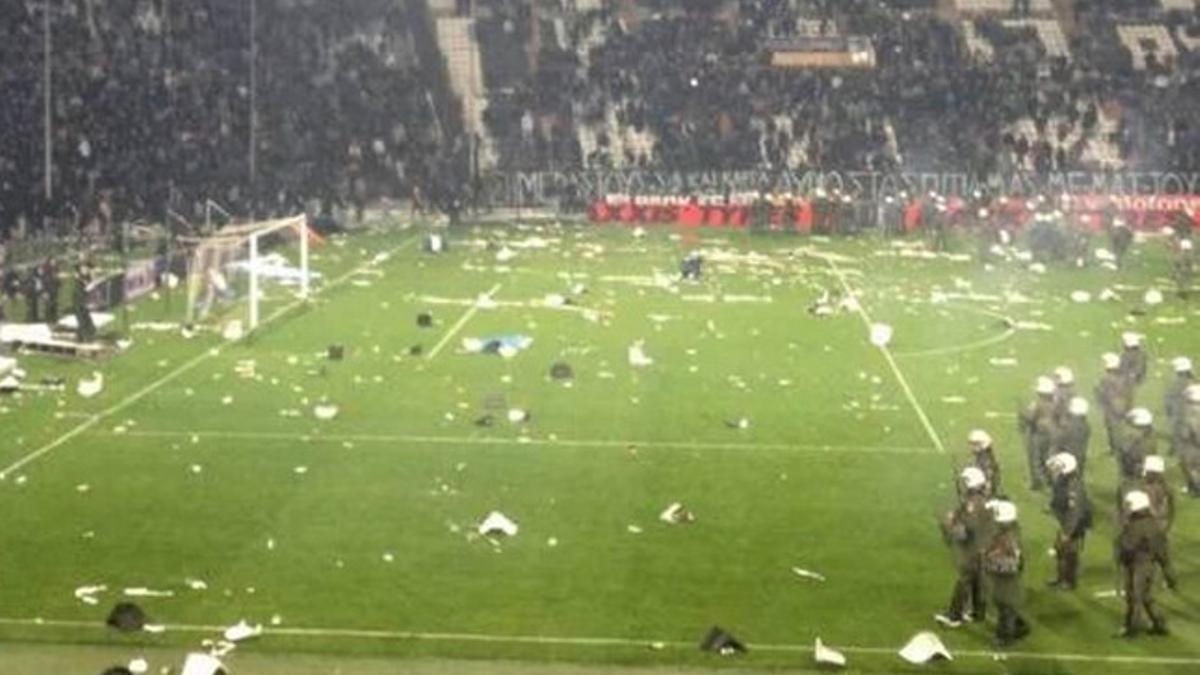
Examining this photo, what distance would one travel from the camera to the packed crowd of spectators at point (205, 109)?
56.4 meters

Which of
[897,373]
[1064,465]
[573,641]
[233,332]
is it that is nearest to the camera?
[573,641]

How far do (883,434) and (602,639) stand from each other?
36.8 ft

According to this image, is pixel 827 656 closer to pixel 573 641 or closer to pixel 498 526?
pixel 573 641

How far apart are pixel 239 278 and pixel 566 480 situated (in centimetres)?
2269

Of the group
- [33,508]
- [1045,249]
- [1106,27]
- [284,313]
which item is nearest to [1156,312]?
[1045,249]

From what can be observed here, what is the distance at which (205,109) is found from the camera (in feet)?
222

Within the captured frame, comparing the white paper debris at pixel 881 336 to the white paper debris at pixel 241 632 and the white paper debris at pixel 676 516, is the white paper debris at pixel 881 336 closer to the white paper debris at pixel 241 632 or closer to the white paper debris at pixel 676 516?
the white paper debris at pixel 676 516

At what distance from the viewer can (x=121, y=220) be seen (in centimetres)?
5622

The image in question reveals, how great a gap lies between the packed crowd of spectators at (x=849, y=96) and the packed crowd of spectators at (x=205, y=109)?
527cm

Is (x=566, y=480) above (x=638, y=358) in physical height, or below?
above

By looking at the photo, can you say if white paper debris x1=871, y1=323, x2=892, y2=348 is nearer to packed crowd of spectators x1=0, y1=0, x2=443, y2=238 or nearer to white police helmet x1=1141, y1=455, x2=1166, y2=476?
white police helmet x1=1141, y1=455, x2=1166, y2=476

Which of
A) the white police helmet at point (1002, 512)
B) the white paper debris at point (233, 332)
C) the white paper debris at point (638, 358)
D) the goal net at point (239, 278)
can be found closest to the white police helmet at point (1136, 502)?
the white police helmet at point (1002, 512)

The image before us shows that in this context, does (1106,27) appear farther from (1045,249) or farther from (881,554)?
(881,554)

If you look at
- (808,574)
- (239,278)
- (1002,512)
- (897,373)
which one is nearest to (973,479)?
(1002,512)
